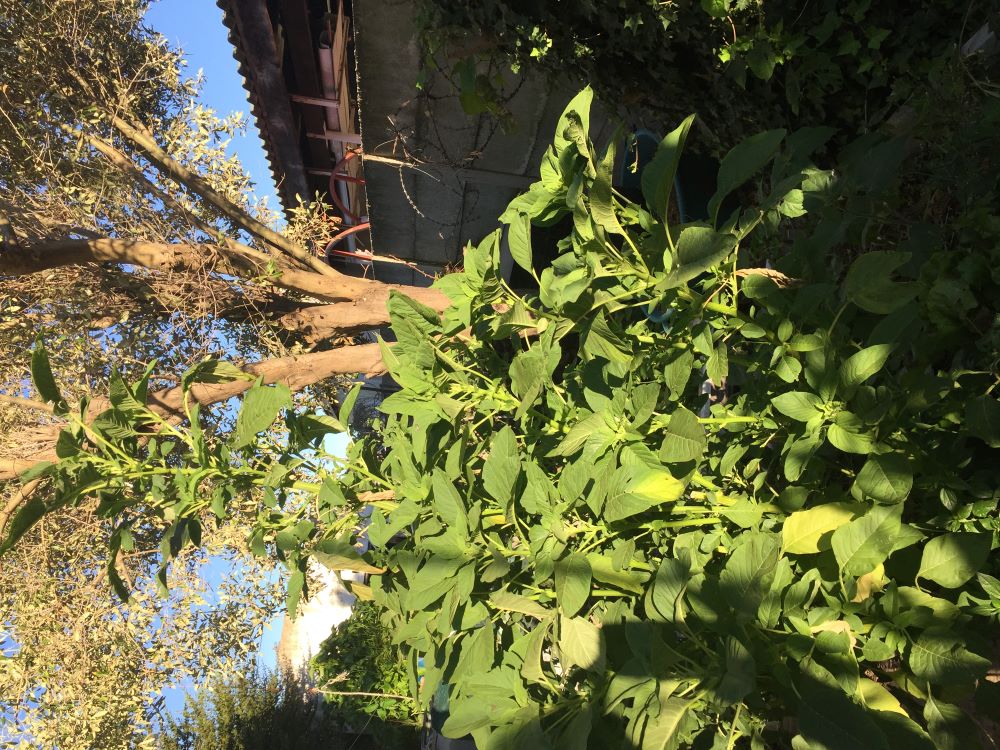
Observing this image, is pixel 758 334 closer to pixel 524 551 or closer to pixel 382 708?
pixel 524 551

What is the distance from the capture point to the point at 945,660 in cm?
85

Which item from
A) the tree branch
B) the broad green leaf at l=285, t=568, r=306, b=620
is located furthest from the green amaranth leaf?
the tree branch

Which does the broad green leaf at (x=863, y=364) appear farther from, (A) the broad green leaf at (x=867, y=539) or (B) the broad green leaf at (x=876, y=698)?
(B) the broad green leaf at (x=876, y=698)

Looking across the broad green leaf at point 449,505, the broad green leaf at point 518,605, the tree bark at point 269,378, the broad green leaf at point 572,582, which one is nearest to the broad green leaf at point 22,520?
the broad green leaf at point 449,505

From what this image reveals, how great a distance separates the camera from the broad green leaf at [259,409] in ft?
4.36

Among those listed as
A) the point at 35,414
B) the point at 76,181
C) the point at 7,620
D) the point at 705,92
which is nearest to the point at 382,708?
the point at 7,620

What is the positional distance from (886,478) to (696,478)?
0.29 metres

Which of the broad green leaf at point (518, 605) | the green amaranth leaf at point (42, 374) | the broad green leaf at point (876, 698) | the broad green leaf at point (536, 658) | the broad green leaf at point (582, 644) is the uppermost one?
the green amaranth leaf at point (42, 374)

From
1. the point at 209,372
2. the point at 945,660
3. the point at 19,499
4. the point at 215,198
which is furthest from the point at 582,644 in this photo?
the point at 215,198

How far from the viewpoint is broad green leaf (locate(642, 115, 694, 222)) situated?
90cm

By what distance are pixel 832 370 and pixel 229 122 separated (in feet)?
16.4

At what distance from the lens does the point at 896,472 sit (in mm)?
885

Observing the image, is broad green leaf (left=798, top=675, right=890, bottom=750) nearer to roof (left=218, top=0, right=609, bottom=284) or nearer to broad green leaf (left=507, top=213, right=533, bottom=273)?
broad green leaf (left=507, top=213, right=533, bottom=273)

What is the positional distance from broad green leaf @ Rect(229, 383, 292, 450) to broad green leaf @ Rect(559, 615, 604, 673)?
710 millimetres
